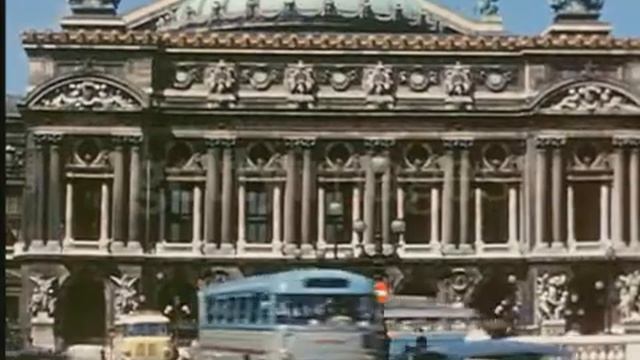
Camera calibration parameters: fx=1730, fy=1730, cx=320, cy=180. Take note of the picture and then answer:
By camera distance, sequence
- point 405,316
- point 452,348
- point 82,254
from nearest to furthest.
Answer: point 452,348 < point 405,316 < point 82,254

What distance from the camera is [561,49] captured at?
29.0m

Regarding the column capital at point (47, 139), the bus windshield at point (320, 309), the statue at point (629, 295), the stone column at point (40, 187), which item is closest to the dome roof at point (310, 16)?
the column capital at point (47, 139)

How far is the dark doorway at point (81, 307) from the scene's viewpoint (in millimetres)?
26078

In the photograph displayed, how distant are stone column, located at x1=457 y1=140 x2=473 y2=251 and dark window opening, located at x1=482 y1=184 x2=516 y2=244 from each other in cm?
33

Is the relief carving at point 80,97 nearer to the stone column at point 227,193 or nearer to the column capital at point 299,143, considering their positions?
the stone column at point 227,193

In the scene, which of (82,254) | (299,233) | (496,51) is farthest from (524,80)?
(82,254)

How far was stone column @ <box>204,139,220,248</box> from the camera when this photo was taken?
27875mm

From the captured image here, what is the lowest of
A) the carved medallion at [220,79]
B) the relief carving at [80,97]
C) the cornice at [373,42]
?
the relief carving at [80,97]

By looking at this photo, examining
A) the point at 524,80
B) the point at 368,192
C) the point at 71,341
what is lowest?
the point at 71,341

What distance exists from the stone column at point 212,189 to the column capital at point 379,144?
2474mm

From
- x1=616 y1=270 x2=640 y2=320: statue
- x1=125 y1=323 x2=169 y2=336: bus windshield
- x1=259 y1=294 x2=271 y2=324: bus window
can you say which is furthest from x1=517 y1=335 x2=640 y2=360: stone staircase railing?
x1=616 y1=270 x2=640 y2=320: statue

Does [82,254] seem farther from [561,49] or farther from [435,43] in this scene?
[561,49]

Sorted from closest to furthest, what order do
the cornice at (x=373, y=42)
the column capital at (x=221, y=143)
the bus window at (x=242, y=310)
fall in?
1. the bus window at (x=242, y=310)
2. the column capital at (x=221, y=143)
3. the cornice at (x=373, y=42)

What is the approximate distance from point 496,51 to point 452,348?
17871mm
